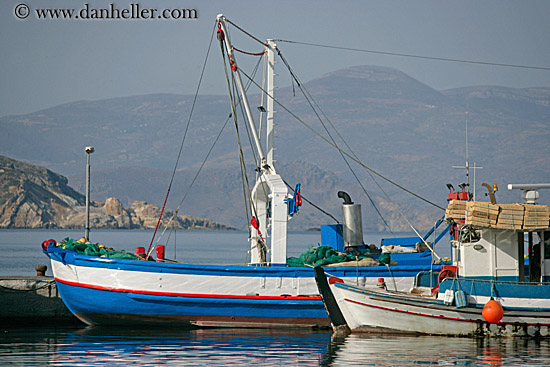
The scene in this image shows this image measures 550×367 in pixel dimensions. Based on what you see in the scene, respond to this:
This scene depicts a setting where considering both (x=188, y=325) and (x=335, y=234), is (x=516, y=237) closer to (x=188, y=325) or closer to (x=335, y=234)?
(x=335, y=234)

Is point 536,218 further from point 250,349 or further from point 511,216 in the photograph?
point 250,349

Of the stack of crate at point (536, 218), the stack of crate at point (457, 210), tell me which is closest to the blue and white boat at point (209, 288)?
the stack of crate at point (457, 210)

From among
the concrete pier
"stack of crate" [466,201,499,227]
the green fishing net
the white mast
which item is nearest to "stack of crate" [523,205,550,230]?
"stack of crate" [466,201,499,227]

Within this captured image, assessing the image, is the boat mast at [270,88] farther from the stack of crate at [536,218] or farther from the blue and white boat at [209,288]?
the stack of crate at [536,218]

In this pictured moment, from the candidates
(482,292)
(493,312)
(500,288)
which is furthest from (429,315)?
(500,288)

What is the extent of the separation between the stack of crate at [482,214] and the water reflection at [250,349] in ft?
9.09

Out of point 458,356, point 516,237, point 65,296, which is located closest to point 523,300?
point 516,237

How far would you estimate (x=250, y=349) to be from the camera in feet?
58.9

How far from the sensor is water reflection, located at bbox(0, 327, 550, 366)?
1622cm

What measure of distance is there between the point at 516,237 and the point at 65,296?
38.8 feet

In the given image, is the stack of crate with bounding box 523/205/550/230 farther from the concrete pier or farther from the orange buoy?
the concrete pier

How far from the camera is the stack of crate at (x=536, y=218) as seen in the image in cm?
1878

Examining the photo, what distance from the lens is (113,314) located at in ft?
69.9

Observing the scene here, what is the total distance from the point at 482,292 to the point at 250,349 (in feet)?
18.6
